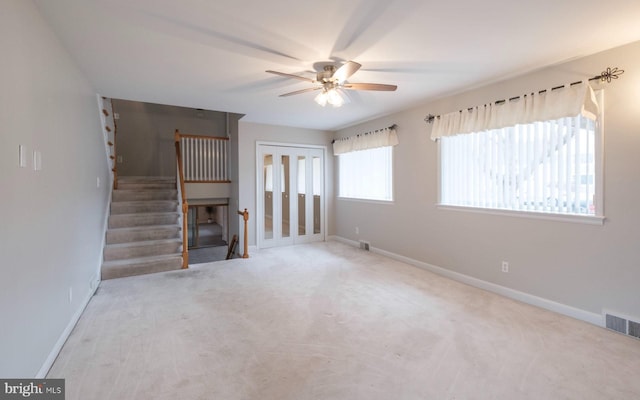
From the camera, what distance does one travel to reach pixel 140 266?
4262 millimetres

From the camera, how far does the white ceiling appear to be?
205 centimetres

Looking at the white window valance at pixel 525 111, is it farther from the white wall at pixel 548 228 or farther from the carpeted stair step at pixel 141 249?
the carpeted stair step at pixel 141 249

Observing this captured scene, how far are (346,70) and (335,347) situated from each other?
2.32 metres

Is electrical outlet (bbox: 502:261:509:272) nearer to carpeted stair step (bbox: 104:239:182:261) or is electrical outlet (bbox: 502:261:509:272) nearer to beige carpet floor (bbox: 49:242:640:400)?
beige carpet floor (bbox: 49:242:640:400)

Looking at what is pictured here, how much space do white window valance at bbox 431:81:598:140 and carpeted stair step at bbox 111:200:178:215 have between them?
4687 mm

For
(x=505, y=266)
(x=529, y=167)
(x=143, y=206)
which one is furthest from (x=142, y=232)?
(x=529, y=167)

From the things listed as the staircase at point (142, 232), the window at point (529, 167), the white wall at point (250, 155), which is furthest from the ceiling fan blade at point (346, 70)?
the staircase at point (142, 232)

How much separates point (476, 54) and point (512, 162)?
1.32 meters

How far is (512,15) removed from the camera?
214cm

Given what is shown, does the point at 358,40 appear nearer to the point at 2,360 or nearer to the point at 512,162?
the point at 512,162

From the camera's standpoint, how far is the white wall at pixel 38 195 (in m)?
1.61

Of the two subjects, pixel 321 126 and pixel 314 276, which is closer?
pixel 314 276

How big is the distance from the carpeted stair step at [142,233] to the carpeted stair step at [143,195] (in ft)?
2.52

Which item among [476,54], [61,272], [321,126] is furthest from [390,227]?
[61,272]
